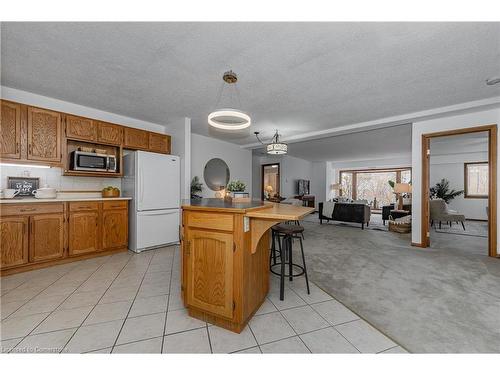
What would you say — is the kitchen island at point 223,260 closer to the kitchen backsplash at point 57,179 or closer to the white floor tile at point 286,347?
the white floor tile at point 286,347

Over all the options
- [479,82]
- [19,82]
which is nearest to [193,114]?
[19,82]

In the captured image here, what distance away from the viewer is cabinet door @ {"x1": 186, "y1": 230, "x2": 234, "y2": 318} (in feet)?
5.45

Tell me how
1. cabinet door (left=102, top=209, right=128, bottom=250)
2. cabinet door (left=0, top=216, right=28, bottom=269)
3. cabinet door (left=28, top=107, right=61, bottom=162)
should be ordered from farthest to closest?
cabinet door (left=102, top=209, right=128, bottom=250), cabinet door (left=28, top=107, right=61, bottom=162), cabinet door (left=0, top=216, right=28, bottom=269)

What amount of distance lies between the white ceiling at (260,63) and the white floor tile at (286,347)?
99.1 inches

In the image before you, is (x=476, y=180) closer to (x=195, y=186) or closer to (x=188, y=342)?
(x=195, y=186)

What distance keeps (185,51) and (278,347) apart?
2730mm

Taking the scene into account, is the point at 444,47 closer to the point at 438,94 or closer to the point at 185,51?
the point at 438,94

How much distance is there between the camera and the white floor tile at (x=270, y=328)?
1.59 meters

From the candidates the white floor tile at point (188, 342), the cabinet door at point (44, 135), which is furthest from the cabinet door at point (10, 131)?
the white floor tile at point (188, 342)

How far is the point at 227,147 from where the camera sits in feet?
20.7

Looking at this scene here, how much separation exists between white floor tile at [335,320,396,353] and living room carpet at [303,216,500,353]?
0.27 ft

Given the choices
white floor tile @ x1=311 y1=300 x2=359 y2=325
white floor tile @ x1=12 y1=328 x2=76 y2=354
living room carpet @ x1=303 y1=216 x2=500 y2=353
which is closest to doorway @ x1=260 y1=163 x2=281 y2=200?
living room carpet @ x1=303 y1=216 x2=500 y2=353

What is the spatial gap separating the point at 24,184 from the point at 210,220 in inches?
135

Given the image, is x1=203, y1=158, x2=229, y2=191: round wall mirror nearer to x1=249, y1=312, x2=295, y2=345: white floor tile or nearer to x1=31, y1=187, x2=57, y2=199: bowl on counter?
x1=31, y1=187, x2=57, y2=199: bowl on counter
